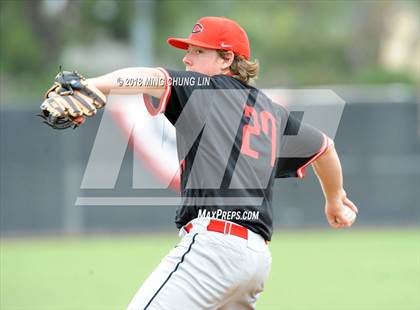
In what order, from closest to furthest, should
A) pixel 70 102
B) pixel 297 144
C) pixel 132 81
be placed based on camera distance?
pixel 70 102 → pixel 132 81 → pixel 297 144

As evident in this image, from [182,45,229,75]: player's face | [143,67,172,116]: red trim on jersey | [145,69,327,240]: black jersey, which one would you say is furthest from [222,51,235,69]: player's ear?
[143,67,172,116]: red trim on jersey

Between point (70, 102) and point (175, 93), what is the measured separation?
53cm

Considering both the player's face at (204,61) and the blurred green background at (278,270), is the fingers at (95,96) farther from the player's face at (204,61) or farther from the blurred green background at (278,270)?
the blurred green background at (278,270)

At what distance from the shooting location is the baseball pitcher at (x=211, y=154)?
3.90 meters

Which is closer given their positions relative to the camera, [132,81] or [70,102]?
[70,102]

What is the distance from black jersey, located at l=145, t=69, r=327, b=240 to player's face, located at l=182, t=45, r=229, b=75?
126mm

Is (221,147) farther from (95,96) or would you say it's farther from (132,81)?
(95,96)

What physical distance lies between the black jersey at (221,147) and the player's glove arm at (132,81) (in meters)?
0.04

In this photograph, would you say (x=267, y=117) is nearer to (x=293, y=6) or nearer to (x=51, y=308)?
(x=51, y=308)

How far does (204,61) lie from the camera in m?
4.46

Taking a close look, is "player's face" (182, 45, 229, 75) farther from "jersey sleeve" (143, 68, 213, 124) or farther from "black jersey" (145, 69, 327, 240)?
"jersey sleeve" (143, 68, 213, 124)

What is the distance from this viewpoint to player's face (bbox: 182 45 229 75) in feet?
14.6

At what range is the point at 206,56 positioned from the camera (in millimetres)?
4453

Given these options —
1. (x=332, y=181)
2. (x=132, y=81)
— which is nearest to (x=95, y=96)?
(x=132, y=81)
